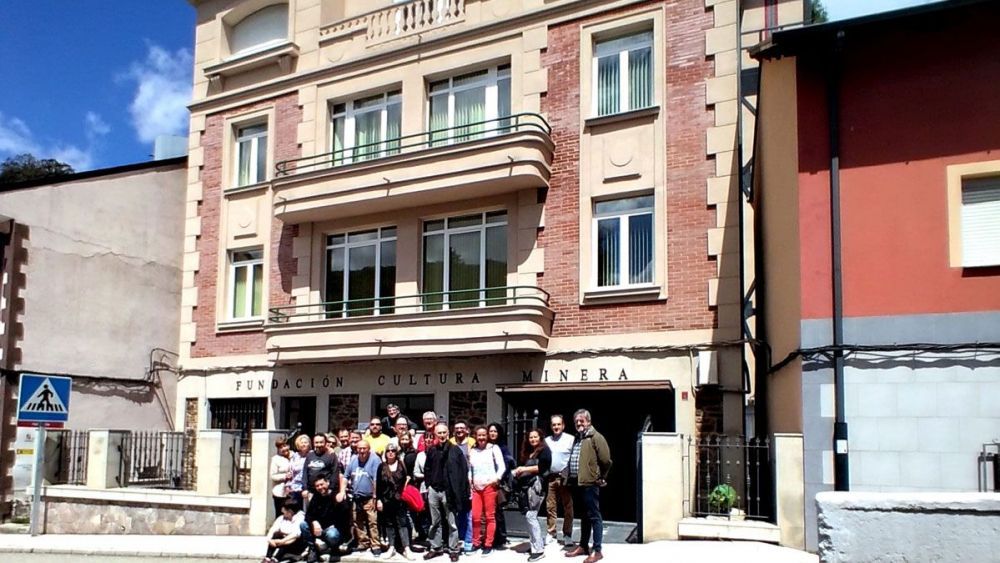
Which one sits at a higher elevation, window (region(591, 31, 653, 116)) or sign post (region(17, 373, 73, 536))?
window (region(591, 31, 653, 116))

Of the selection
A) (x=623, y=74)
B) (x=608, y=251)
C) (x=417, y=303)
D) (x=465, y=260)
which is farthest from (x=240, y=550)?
(x=623, y=74)

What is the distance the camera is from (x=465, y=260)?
57.6 ft

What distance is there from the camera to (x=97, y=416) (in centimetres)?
1964

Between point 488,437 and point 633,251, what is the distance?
521 cm

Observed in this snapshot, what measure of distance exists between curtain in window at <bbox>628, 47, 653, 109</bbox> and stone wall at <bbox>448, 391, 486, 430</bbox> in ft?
20.1

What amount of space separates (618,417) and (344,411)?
588 cm

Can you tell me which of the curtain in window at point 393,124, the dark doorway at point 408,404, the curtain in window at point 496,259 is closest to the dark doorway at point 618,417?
the dark doorway at point 408,404

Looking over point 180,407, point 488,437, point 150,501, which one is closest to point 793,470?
point 488,437

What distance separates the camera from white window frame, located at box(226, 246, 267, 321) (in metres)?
20.0

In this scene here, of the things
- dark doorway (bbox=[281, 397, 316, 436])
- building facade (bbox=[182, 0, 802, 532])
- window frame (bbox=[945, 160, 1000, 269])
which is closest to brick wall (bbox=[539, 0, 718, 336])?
building facade (bbox=[182, 0, 802, 532])

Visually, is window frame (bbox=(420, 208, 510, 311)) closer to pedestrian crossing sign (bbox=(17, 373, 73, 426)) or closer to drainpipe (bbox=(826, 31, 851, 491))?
pedestrian crossing sign (bbox=(17, 373, 73, 426))

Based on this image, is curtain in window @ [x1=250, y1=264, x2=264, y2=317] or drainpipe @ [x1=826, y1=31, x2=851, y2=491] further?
curtain in window @ [x1=250, y1=264, x2=264, y2=317]

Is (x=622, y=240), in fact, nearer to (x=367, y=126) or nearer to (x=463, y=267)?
(x=463, y=267)

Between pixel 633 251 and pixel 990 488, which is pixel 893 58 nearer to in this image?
pixel 990 488
